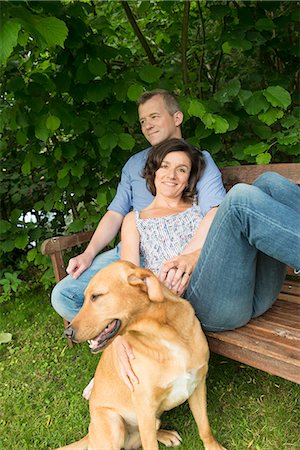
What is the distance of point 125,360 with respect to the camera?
2061 mm

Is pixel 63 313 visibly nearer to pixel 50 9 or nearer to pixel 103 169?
pixel 103 169

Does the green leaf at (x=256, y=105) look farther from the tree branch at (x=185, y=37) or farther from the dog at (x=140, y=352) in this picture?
the dog at (x=140, y=352)

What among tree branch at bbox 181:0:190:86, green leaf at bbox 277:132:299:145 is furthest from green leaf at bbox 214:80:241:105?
tree branch at bbox 181:0:190:86

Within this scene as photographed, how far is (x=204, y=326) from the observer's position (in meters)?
2.30

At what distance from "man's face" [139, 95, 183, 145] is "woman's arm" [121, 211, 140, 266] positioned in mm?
637

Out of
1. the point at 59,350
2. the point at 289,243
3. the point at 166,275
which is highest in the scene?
the point at 289,243

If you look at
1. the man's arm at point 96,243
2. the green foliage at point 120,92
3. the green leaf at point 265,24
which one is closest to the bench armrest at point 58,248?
the man's arm at point 96,243

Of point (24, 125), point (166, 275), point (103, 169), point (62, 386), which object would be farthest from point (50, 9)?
point (62, 386)

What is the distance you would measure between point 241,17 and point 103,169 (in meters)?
1.68

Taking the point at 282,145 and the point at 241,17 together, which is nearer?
the point at 282,145

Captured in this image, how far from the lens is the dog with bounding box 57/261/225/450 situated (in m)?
1.86

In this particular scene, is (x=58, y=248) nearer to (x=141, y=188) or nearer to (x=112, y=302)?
(x=141, y=188)

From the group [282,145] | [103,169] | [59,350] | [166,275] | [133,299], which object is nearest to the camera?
[133,299]

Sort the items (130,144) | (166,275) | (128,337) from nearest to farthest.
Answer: (128,337)
(166,275)
(130,144)
